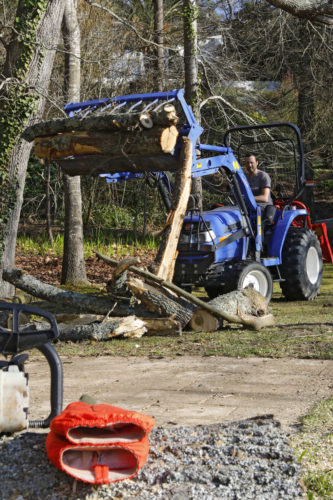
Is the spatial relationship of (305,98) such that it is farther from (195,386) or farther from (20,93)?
(195,386)

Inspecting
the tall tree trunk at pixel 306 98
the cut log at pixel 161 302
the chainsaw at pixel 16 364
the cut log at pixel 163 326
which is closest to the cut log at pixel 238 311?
the cut log at pixel 161 302

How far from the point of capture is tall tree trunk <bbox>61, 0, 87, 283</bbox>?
1227cm

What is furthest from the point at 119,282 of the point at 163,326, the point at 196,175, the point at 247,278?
the point at 247,278

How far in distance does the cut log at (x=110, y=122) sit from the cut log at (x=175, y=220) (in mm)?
558

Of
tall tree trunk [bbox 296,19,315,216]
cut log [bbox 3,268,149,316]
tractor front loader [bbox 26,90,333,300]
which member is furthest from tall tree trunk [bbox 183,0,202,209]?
tall tree trunk [bbox 296,19,315,216]

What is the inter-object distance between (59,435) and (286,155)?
15665mm

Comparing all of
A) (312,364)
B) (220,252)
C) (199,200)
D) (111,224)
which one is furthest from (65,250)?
(312,364)

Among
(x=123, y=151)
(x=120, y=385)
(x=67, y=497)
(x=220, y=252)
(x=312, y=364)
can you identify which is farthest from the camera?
(x=220, y=252)

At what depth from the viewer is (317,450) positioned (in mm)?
3420

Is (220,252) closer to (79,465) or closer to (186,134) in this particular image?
(186,134)

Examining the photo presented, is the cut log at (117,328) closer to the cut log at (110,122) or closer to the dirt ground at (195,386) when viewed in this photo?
the dirt ground at (195,386)

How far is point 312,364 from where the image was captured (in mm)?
5738

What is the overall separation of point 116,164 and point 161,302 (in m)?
2.07

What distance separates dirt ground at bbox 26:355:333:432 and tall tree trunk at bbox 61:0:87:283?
609cm
